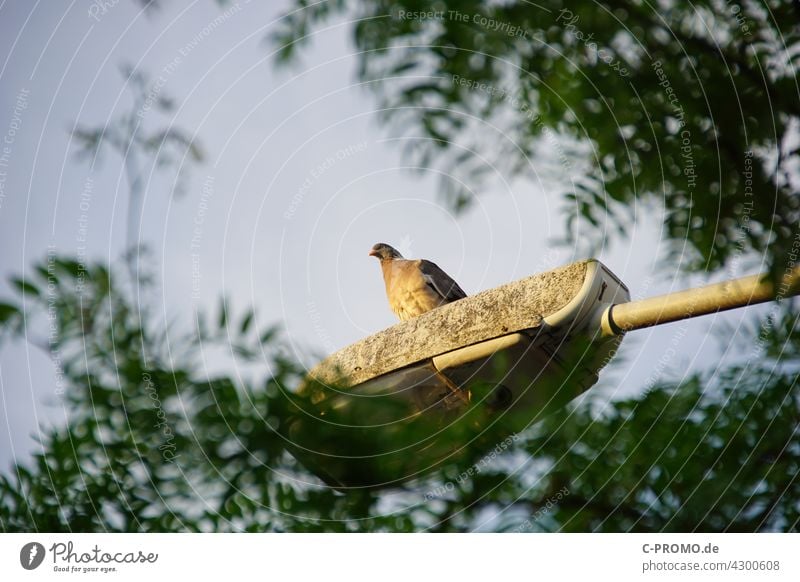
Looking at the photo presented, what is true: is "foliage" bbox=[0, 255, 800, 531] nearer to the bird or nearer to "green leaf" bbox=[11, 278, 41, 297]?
"green leaf" bbox=[11, 278, 41, 297]

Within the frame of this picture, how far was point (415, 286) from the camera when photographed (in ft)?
13.6

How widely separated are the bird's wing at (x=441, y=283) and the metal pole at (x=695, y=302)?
6.32ft

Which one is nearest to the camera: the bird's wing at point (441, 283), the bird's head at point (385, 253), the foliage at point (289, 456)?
the foliage at point (289, 456)

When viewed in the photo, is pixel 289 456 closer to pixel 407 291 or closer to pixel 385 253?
pixel 407 291

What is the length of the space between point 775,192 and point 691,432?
53cm

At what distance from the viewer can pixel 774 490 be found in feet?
5.60

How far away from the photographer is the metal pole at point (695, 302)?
1631 millimetres

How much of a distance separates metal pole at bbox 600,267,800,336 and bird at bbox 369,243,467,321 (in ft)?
6.10

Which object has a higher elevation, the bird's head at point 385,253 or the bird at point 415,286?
the bird's head at point 385,253

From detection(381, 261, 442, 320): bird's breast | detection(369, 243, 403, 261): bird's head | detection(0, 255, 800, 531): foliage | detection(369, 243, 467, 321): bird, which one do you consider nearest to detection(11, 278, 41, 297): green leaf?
detection(0, 255, 800, 531): foliage

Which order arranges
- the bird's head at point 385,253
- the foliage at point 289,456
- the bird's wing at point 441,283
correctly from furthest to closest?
the bird's head at point 385,253
the bird's wing at point 441,283
the foliage at point 289,456

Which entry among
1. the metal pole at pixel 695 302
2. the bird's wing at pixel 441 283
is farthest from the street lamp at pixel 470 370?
the bird's wing at pixel 441 283
